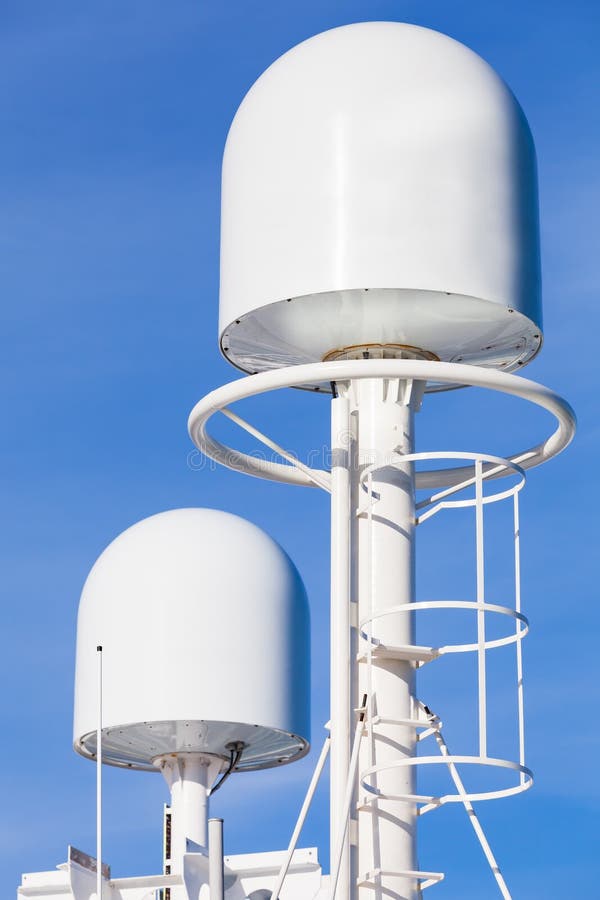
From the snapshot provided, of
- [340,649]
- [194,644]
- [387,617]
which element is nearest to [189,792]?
[194,644]

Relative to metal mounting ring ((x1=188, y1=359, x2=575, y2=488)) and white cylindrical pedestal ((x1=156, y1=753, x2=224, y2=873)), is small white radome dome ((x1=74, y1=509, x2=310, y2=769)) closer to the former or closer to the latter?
white cylindrical pedestal ((x1=156, y1=753, x2=224, y2=873))

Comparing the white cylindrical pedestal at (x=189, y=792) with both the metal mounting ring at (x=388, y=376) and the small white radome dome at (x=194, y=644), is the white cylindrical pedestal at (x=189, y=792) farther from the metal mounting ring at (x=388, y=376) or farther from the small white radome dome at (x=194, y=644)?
the metal mounting ring at (x=388, y=376)

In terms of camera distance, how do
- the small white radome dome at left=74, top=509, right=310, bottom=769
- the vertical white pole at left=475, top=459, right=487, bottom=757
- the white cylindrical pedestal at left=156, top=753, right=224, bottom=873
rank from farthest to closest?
the white cylindrical pedestal at left=156, top=753, right=224, bottom=873
the small white radome dome at left=74, top=509, right=310, bottom=769
the vertical white pole at left=475, top=459, right=487, bottom=757

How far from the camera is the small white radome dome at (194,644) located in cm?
3628

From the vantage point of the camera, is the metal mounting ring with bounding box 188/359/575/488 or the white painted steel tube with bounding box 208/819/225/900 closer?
the metal mounting ring with bounding box 188/359/575/488

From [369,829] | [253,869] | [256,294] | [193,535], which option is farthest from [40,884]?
[256,294]

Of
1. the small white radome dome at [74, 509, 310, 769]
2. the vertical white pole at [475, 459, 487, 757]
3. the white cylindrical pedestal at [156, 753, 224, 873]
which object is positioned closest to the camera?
the vertical white pole at [475, 459, 487, 757]

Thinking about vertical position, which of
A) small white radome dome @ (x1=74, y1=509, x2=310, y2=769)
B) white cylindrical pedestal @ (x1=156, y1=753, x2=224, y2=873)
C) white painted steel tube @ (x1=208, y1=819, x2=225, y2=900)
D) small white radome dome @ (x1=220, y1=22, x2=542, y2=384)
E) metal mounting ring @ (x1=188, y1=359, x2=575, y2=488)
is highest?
small white radome dome @ (x1=220, y1=22, x2=542, y2=384)

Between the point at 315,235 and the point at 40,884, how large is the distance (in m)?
11.7

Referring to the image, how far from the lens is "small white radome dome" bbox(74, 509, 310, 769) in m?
36.3

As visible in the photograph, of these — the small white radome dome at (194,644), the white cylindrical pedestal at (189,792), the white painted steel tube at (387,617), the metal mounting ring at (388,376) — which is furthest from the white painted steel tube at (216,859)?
the white cylindrical pedestal at (189,792)

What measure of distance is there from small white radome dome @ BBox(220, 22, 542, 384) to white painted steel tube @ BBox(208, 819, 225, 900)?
19.6ft

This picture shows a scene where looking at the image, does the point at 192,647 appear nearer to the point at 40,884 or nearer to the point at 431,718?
the point at 40,884

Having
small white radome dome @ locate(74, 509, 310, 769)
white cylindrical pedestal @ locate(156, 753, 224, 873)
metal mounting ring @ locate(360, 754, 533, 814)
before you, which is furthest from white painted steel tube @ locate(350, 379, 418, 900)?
white cylindrical pedestal @ locate(156, 753, 224, 873)
